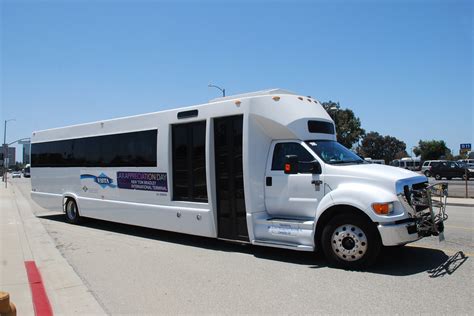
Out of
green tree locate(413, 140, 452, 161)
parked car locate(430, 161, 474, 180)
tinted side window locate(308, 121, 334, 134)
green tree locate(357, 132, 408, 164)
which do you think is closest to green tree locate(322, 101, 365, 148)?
parked car locate(430, 161, 474, 180)

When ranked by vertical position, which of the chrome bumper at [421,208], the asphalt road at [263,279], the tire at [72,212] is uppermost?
the chrome bumper at [421,208]

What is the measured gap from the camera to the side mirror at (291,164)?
744cm

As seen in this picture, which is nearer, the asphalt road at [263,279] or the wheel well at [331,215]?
the asphalt road at [263,279]

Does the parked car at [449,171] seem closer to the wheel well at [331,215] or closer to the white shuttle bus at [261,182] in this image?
the white shuttle bus at [261,182]

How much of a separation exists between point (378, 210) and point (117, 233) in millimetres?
7224

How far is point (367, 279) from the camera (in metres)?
6.13

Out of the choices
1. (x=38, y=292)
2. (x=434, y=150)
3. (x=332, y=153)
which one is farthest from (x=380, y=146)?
(x=38, y=292)

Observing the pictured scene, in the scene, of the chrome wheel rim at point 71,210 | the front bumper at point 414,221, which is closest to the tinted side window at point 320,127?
the front bumper at point 414,221

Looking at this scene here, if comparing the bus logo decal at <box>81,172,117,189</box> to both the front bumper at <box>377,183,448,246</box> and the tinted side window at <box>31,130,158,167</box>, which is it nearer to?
the tinted side window at <box>31,130,158,167</box>

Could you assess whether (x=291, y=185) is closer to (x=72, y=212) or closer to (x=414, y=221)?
(x=414, y=221)

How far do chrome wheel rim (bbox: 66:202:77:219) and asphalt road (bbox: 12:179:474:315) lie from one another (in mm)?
3745

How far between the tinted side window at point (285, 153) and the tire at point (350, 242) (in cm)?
129

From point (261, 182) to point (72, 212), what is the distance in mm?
7722

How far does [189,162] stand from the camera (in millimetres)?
9164
